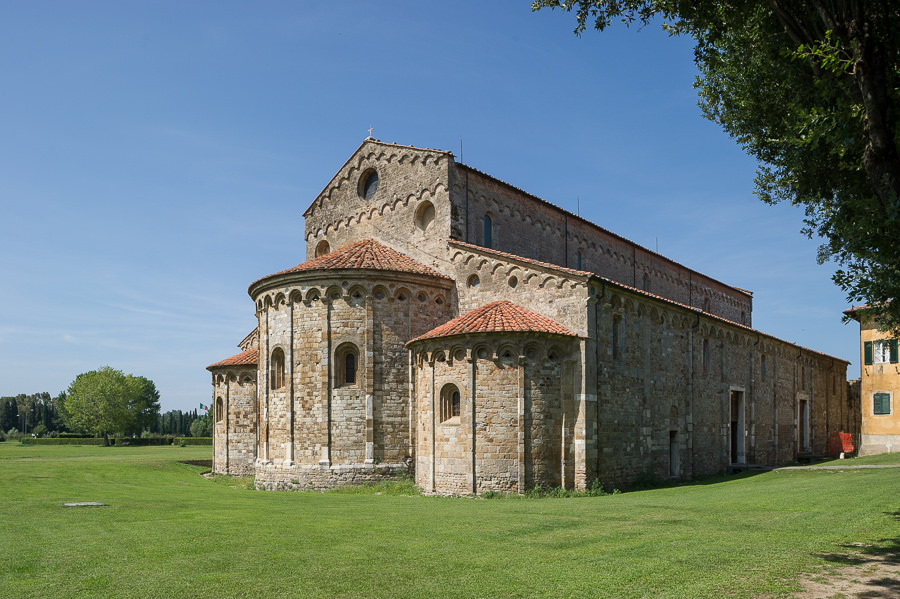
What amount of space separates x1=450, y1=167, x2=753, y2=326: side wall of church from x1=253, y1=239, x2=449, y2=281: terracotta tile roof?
7.58 feet

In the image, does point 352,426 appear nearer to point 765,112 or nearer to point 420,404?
point 420,404

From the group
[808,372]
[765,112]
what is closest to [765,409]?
[808,372]

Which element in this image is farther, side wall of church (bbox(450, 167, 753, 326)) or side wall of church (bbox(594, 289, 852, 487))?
side wall of church (bbox(450, 167, 753, 326))

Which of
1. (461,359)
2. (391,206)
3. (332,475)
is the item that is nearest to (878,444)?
(461,359)

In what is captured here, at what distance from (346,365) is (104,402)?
69618 mm

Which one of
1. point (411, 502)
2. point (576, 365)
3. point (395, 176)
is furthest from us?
point (395, 176)

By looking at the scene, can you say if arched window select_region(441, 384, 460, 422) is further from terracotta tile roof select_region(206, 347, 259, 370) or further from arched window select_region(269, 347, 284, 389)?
terracotta tile roof select_region(206, 347, 259, 370)

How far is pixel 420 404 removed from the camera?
23484 mm

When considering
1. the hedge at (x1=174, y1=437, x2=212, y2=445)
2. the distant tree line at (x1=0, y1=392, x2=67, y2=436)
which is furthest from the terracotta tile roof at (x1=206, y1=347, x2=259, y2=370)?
the distant tree line at (x1=0, y1=392, x2=67, y2=436)

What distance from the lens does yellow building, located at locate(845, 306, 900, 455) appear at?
37.4 meters

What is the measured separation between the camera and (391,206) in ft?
94.6

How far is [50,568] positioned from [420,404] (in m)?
14.5

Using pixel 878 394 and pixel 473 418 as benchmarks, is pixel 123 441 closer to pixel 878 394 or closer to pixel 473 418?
pixel 473 418

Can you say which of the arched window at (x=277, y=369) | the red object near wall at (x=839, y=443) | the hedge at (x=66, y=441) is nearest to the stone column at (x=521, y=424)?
the arched window at (x=277, y=369)
